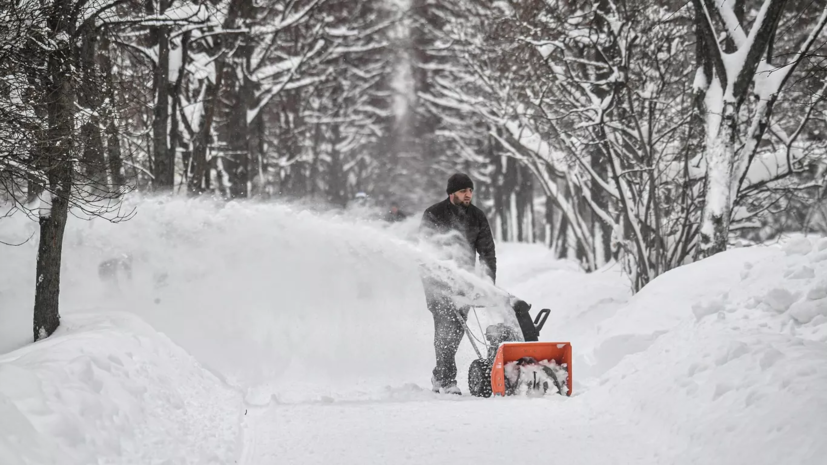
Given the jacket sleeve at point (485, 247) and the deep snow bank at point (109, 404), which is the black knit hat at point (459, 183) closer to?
the jacket sleeve at point (485, 247)

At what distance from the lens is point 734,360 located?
4.60 m

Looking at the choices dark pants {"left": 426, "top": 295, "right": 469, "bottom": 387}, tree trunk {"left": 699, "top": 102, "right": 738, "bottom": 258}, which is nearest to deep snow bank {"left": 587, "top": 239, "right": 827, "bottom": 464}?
tree trunk {"left": 699, "top": 102, "right": 738, "bottom": 258}

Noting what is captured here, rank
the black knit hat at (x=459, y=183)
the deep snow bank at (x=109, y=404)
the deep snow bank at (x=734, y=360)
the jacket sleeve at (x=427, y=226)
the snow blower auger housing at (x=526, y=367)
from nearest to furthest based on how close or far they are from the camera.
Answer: the deep snow bank at (x=109, y=404) → the deep snow bank at (x=734, y=360) → the snow blower auger housing at (x=526, y=367) → the black knit hat at (x=459, y=183) → the jacket sleeve at (x=427, y=226)

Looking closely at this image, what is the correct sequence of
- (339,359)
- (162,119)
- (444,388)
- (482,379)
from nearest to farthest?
(482,379), (444,388), (339,359), (162,119)

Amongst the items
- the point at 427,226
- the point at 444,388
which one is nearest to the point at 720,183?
the point at 427,226

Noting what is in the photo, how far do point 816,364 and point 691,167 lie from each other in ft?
20.1

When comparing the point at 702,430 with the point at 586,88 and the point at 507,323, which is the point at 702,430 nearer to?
the point at 507,323

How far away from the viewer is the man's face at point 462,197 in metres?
7.33

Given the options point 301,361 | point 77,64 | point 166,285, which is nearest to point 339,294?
point 301,361

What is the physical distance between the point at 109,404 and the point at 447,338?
3.50 metres

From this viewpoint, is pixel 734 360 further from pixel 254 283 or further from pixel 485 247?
pixel 254 283

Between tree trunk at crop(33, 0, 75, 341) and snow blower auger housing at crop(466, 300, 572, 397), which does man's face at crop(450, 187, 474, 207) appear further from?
tree trunk at crop(33, 0, 75, 341)

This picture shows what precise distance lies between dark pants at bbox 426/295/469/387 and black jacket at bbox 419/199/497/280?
61 centimetres

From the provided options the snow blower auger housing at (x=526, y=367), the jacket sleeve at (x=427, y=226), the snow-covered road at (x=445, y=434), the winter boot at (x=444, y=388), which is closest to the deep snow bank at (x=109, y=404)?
the snow-covered road at (x=445, y=434)
